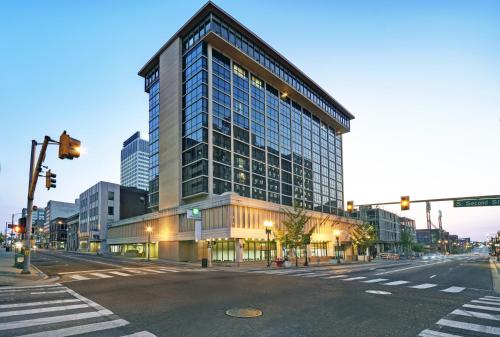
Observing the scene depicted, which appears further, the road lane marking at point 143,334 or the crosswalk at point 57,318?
the crosswalk at point 57,318

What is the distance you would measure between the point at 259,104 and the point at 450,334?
73.4m

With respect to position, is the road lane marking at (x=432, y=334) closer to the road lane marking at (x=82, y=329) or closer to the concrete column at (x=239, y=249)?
the road lane marking at (x=82, y=329)

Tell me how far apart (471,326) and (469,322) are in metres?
0.56

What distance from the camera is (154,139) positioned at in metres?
79.9

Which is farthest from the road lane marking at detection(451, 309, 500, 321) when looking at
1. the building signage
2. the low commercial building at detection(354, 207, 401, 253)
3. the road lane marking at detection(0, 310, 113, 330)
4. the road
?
the low commercial building at detection(354, 207, 401, 253)

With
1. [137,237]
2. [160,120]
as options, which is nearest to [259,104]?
[160,120]

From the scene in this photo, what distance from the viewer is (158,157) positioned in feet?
253

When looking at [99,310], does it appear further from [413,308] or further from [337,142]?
[337,142]

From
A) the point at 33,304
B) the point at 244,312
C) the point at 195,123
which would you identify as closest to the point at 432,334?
the point at 244,312

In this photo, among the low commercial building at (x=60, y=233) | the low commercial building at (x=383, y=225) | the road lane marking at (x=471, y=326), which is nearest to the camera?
the road lane marking at (x=471, y=326)

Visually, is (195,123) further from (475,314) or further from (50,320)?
(475,314)

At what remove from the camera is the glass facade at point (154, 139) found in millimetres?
77750

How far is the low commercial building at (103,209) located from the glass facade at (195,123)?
42.7 metres

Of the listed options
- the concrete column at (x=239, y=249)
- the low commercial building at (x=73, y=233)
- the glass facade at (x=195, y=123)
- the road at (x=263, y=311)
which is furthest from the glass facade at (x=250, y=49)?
the low commercial building at (x=73, y=233)
